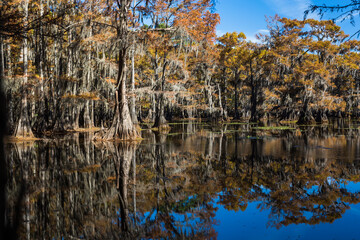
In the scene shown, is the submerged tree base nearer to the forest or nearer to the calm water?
the forest

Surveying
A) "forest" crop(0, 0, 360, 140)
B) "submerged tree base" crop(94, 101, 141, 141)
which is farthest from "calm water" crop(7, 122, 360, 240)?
"forest" crop(0, 0, 360, 140)

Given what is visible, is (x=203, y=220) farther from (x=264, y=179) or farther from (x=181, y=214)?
(x=264, y=179)

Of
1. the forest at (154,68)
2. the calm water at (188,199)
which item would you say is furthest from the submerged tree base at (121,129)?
the calm water at (188,199)

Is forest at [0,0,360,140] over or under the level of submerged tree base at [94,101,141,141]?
over

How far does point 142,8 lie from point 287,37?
21299mm

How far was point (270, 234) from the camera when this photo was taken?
3.13 metres

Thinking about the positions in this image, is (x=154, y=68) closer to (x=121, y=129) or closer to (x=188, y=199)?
(x=121, y=129)

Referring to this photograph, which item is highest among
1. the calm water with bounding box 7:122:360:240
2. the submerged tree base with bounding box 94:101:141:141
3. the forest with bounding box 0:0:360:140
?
the forest with bounding box 0:0:360:140

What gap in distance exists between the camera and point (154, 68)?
2653 cm

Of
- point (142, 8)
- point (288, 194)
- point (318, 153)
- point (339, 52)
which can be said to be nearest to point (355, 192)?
point (288, 194)

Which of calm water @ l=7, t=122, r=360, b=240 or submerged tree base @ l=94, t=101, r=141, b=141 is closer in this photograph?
calm water @ l=7, t=122, r=360, b=240

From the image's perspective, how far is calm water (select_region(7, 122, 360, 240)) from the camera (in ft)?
10.4

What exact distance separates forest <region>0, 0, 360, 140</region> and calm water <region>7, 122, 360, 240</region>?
629 cm

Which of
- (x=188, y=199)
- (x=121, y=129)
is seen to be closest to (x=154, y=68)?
(x=121, y=129)
